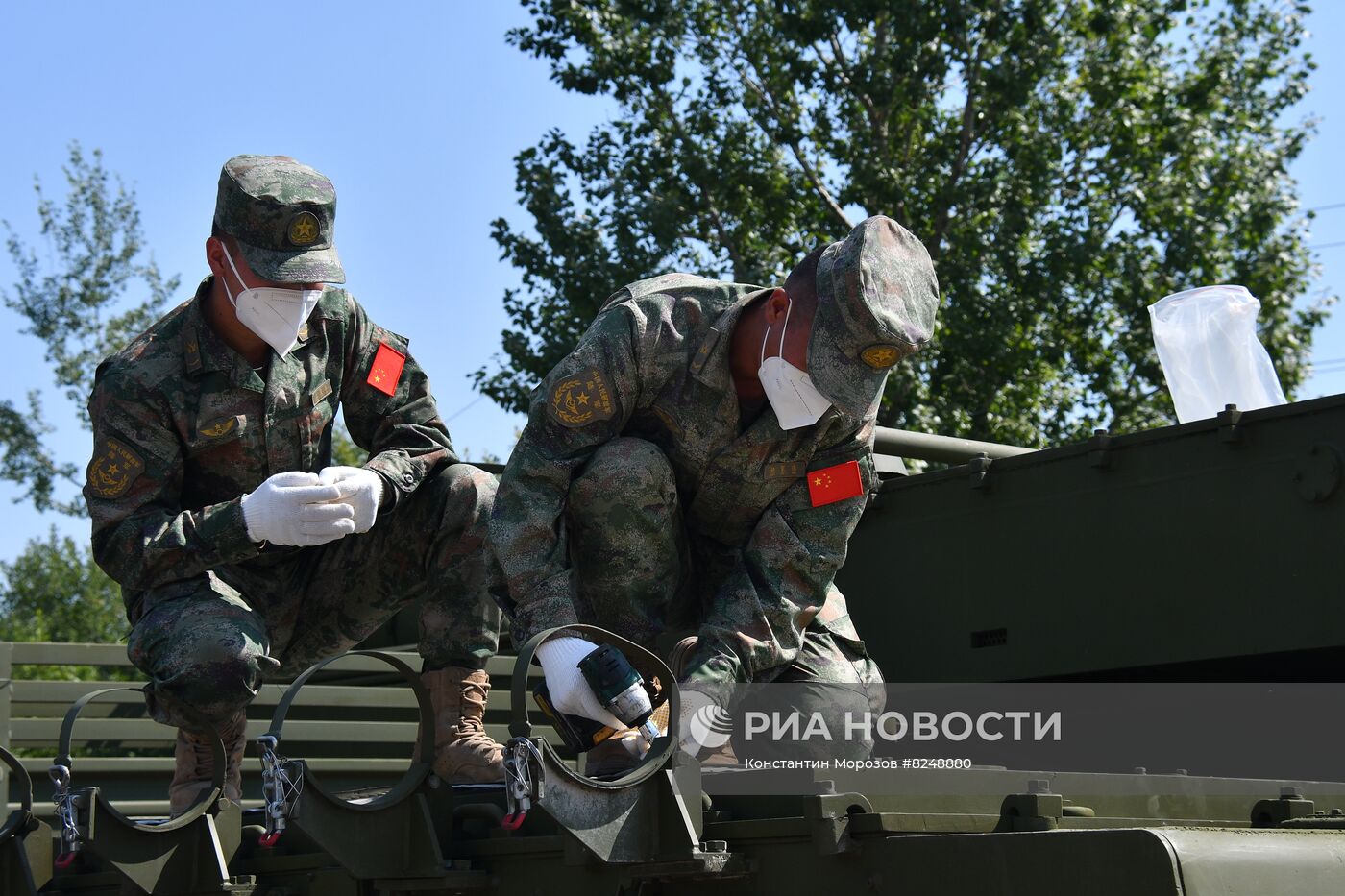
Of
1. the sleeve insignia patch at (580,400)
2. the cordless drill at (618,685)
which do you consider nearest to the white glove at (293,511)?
the sleeve insignia patch at (580,400)

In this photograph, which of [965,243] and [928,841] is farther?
[965,243]

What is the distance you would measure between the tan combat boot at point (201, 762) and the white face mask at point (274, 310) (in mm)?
942

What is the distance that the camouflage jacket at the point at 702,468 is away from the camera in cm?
396

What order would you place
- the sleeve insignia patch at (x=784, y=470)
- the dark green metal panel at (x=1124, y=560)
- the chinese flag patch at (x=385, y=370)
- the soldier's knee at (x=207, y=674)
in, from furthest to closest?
the chinese flag patch at (x=385, y=370)
the dark green metal panel at (x=1124, y=560)
the sleeve insignia patch at (x=784, y=470)
the soldier's knee at (x=207, y=674)

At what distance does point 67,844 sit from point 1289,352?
16.1 meters

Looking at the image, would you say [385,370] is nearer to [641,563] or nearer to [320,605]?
[320,605]

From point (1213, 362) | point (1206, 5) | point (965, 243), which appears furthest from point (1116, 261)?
point (1213, 362)

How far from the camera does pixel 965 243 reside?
16156mm

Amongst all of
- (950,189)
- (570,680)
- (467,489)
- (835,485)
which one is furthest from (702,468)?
(950,189)

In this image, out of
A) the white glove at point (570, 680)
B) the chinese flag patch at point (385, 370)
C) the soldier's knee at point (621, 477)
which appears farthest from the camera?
the chinese flag patch at point (385, 370)

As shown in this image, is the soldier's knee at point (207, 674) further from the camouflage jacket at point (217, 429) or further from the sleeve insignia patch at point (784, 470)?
the sleeve insignia patch at point (784, 470)

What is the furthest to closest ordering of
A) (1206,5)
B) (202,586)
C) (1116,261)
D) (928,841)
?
1. (1206,5)
2. (1116,261)
3. (202,586)
4. (928,841)

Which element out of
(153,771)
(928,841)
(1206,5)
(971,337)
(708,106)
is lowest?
(153,771)

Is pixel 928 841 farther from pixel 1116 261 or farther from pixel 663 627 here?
pixel 1116 261
